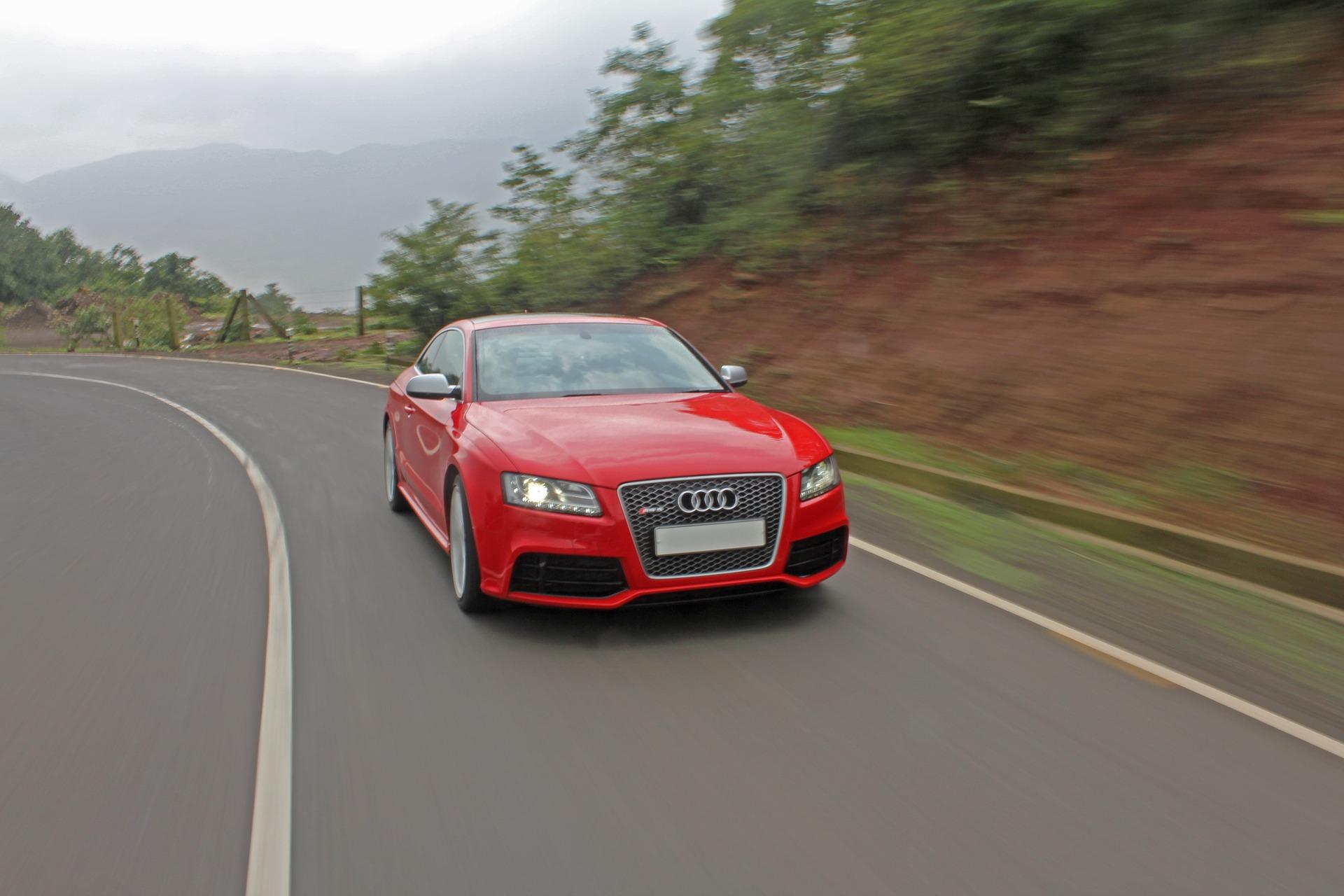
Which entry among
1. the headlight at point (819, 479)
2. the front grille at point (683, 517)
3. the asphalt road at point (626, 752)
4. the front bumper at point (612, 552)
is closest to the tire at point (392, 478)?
the asphalt road at point (626, 752)

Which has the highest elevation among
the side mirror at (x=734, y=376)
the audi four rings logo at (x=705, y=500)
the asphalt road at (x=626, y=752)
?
the side mirror at (x=734, y=376)

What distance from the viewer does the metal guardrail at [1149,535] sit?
19.7 feet

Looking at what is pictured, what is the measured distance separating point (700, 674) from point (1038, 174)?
9953 mm

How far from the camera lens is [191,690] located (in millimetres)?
4621

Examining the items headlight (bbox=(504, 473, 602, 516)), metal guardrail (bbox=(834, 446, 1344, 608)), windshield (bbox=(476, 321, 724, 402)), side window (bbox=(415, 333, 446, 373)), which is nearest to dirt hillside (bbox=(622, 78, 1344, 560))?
metal guardrail (bbox=(834, 446, 1344, 608))

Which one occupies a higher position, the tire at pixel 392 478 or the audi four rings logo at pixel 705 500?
the audi four rings logo at pixel 705 500

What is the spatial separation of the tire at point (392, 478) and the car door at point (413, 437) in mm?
176

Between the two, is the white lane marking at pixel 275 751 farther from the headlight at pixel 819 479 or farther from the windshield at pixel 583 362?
the headlight at pixel 819 479

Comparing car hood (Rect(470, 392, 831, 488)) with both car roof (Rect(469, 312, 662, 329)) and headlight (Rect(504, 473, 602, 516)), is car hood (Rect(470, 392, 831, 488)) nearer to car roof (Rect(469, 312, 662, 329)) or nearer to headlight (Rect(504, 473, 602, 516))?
headlight (Rect(504, 473, 602, 516))

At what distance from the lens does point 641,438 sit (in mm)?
5426

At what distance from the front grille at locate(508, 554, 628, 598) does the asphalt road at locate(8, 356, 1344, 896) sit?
0.79ft

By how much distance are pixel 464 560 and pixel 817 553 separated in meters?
1.71

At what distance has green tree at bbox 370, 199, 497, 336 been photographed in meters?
25.8

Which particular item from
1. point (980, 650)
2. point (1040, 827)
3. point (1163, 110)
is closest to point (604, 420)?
point (980, 650)
